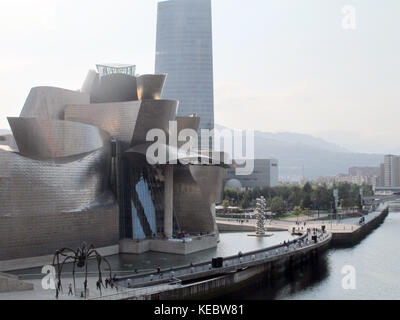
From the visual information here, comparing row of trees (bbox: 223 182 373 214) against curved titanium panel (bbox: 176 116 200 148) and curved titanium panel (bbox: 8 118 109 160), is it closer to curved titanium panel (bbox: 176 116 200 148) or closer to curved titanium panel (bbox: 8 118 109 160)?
curved titanium panel (bbox: 176 116 200 148)

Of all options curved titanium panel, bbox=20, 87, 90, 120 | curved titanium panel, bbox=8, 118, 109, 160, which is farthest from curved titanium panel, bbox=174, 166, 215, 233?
curved titanium panel, bbox=20, 87, 90, 120

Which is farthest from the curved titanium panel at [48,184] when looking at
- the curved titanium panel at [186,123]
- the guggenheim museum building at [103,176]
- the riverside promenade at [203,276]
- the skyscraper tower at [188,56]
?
the skyscraper tower at [188,56]

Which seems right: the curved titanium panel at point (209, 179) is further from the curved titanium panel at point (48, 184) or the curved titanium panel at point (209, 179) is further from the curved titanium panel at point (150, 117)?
the curved titanium panel at point (48, 184)

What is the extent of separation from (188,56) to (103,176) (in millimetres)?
105732

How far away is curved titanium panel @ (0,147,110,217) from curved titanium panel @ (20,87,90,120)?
643 cm

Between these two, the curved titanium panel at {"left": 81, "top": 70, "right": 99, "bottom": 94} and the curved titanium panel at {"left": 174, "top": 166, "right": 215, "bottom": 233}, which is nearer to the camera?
the curved titanium panel at {"left": 174, "top": 166, "right": 215, "bottom": 233}

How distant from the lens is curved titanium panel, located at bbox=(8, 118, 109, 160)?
3144cm

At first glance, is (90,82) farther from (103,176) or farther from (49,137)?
(49,137)

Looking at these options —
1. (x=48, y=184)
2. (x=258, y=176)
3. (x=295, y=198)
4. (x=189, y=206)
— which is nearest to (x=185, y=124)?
(x=189, y=206)

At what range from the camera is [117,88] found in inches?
1662

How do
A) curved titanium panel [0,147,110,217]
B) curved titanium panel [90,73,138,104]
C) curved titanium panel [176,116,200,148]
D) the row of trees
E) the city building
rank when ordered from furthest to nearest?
the city building, the row of trees, curved titanium panel [176,116,200,148], curved titanium panel [90,73,138,104], curved titanium panel [0,147,110,217]

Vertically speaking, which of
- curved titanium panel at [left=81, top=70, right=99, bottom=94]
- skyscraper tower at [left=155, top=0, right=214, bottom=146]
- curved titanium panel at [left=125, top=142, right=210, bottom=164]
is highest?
skyscraper tower at [left=155, top=0, right=214, bottom=146]

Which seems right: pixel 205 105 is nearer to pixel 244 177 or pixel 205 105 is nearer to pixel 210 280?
pixel 244 177

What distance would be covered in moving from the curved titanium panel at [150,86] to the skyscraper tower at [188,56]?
95293 millimetres
